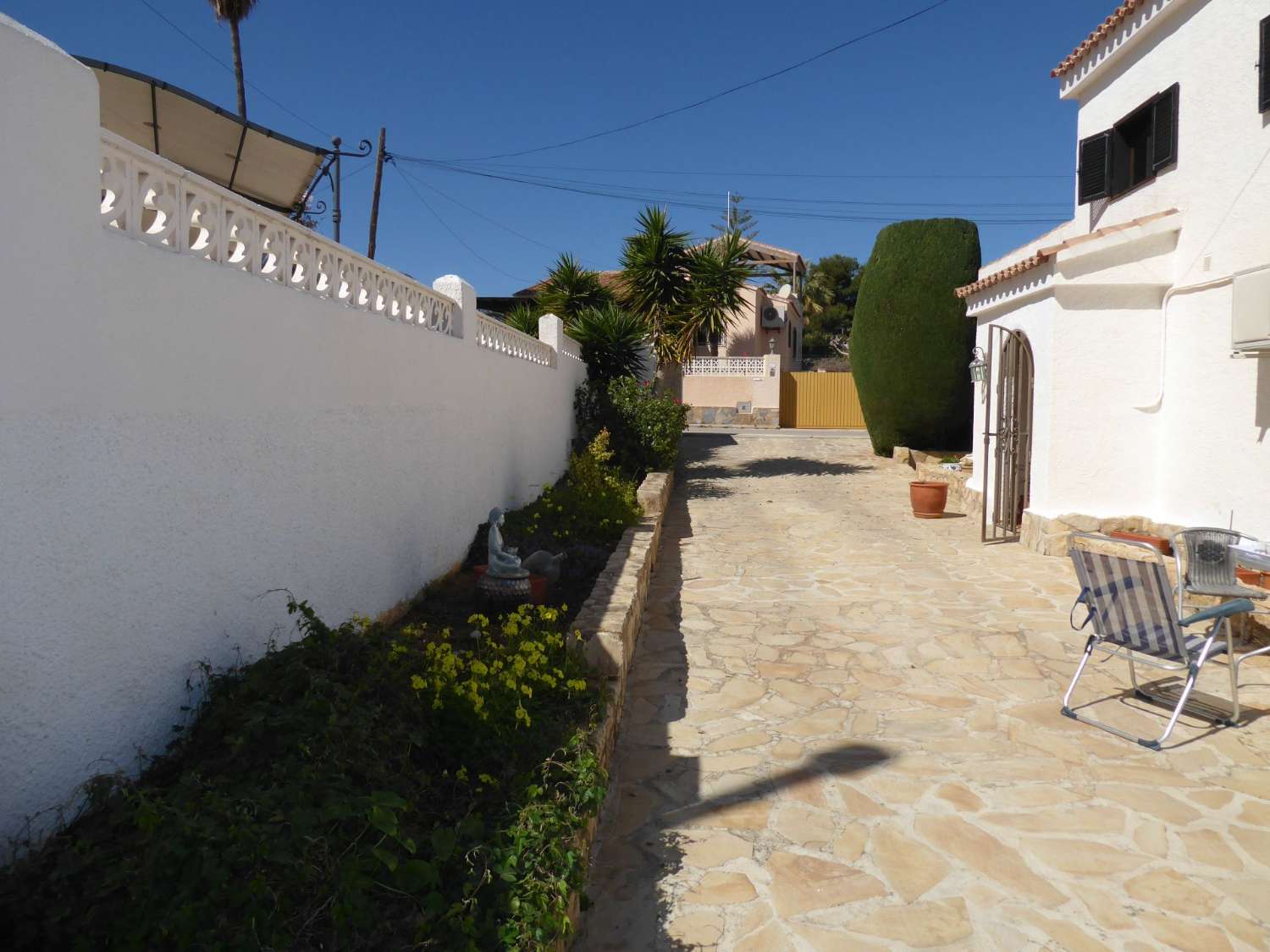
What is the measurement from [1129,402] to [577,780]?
313 inches

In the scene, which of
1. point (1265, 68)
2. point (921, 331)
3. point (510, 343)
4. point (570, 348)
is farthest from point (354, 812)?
point (921, 331)

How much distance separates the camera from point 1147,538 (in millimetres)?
8414

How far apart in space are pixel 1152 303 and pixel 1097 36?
3220 millimetres

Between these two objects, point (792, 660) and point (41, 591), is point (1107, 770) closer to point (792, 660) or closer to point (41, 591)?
point (792, 660)

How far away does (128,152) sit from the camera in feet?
10.1

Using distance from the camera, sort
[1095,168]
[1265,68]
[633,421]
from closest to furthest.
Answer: [1265,68] < [1095,168] < [633,421]

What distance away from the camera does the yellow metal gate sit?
26.5 m

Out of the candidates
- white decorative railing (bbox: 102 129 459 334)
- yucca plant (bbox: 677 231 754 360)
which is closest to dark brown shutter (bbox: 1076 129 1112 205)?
yucca plant (bbox: 677 231 754 360)

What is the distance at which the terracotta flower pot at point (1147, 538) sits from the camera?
8.23 metres

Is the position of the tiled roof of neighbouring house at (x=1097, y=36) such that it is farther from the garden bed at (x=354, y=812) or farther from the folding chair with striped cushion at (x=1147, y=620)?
the garden bed at (x=354, y=812)

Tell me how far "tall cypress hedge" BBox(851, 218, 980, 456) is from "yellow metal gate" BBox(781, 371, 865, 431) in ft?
33.4

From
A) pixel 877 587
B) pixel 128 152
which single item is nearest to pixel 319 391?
pixel 128 152

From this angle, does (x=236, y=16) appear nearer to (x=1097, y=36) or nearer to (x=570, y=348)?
(x=570, y=348)

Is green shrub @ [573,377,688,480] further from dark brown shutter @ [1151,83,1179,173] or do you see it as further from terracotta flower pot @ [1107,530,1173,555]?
dark brown shutter @ [1151,83,1179,173]
